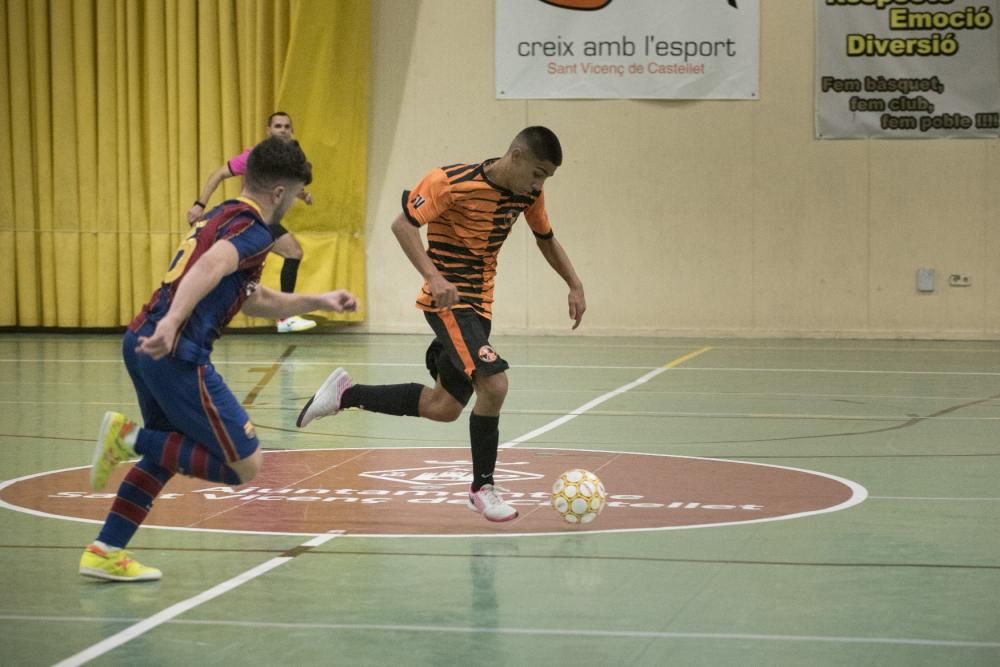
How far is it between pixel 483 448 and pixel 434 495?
2.05 ft

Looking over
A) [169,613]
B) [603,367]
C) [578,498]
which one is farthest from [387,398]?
[603,367]

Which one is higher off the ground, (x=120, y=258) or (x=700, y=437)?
(x=120, y=258)

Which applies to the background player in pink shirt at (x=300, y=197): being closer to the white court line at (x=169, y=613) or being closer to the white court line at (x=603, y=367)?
the white court line at (x=603, y=367)

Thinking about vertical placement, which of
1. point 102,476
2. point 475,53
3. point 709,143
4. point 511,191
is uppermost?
point 475,53

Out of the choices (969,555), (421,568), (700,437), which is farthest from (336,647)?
(700,437)

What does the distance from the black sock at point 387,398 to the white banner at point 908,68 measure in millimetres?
10341

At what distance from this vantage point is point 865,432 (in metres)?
8.95

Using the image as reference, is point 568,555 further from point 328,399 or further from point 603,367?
point 603,367

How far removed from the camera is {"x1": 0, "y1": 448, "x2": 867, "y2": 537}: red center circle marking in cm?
600

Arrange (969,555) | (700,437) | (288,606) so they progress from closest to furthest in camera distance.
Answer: (288,606) < (969,555) < (700,437)

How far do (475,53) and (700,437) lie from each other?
8924 mm

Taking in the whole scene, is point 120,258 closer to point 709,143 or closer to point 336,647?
point 709,143

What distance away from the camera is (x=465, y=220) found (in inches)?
252

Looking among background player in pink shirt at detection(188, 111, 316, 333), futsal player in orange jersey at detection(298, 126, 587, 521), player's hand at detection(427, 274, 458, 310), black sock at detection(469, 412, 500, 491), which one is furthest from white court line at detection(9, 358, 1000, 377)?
player's hand at detection(427, 274, 458, 310)
